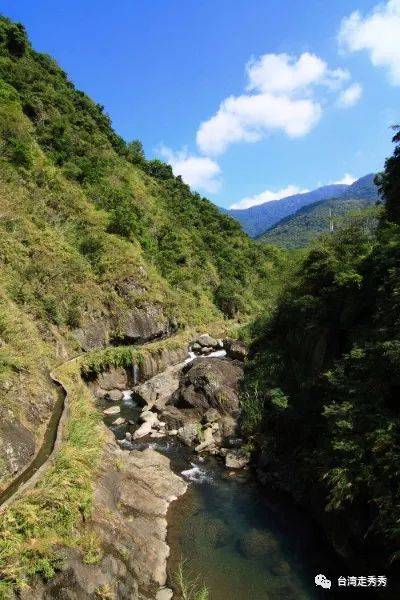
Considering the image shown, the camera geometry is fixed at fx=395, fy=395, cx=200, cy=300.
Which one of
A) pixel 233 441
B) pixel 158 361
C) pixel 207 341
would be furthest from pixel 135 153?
pixel 233 441

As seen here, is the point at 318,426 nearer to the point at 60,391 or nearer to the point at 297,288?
the point at 297,288

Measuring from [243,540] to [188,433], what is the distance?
7637mm

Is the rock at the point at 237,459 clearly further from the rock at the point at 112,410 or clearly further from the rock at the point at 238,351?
the rock at the point at 238,351

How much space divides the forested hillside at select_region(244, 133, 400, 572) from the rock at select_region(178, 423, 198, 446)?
2.80m

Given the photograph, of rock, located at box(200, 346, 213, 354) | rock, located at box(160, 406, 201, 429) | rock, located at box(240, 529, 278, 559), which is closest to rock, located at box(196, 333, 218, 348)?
rock, located at box(200, 346, 213, 354)

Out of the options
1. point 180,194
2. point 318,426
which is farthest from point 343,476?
point 180,194

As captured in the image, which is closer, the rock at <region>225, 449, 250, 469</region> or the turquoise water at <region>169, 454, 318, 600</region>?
the turquoise water at <region>169, 454, 318, 600</region>

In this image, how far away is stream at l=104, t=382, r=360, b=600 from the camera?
427 inches

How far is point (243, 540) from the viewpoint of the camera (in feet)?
42.0

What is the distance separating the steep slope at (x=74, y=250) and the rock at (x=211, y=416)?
824 cm

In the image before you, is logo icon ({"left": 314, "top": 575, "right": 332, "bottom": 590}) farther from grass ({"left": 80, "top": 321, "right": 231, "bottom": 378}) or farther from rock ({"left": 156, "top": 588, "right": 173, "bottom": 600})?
grass ({"left": 80, "top": 321, "right": 231, "bottom": 378})

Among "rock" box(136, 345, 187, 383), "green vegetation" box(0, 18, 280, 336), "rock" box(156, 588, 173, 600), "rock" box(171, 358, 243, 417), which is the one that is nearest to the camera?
"rock" box(156, 588, 173, 600)

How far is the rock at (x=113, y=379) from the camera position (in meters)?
28.0

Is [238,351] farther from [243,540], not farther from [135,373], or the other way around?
[243,540]
